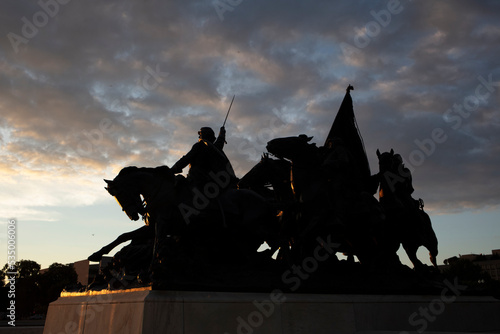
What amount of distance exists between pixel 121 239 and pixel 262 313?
3.88 m

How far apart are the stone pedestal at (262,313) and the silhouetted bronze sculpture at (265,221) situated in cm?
41

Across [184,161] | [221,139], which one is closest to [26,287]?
[221,139]

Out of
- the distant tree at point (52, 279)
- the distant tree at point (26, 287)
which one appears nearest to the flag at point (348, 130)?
the distant tree at point (52, 279)

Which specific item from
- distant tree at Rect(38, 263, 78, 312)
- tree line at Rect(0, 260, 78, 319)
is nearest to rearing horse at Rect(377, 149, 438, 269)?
tree line at Rect(0, 260, 78, 319)

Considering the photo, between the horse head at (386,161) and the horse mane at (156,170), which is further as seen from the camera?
the horse head at (386,161)

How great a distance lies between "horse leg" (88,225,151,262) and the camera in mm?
9242

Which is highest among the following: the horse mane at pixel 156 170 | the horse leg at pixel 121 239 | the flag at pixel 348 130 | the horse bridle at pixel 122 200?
the flag at pixel 348 130

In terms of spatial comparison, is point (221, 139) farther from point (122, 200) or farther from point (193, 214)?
point (122, 200)

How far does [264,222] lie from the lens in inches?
369

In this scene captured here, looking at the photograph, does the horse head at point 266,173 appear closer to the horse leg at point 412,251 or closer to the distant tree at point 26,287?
the horse leg at point 412,251

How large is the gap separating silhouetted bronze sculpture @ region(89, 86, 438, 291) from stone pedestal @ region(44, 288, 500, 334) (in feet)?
1.36

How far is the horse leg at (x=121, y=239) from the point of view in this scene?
9.24 metres

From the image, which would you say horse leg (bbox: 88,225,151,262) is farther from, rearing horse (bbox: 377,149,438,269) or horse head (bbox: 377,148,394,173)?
horse head (bbox: 377,148,394,173)

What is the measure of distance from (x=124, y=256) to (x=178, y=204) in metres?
1.59
